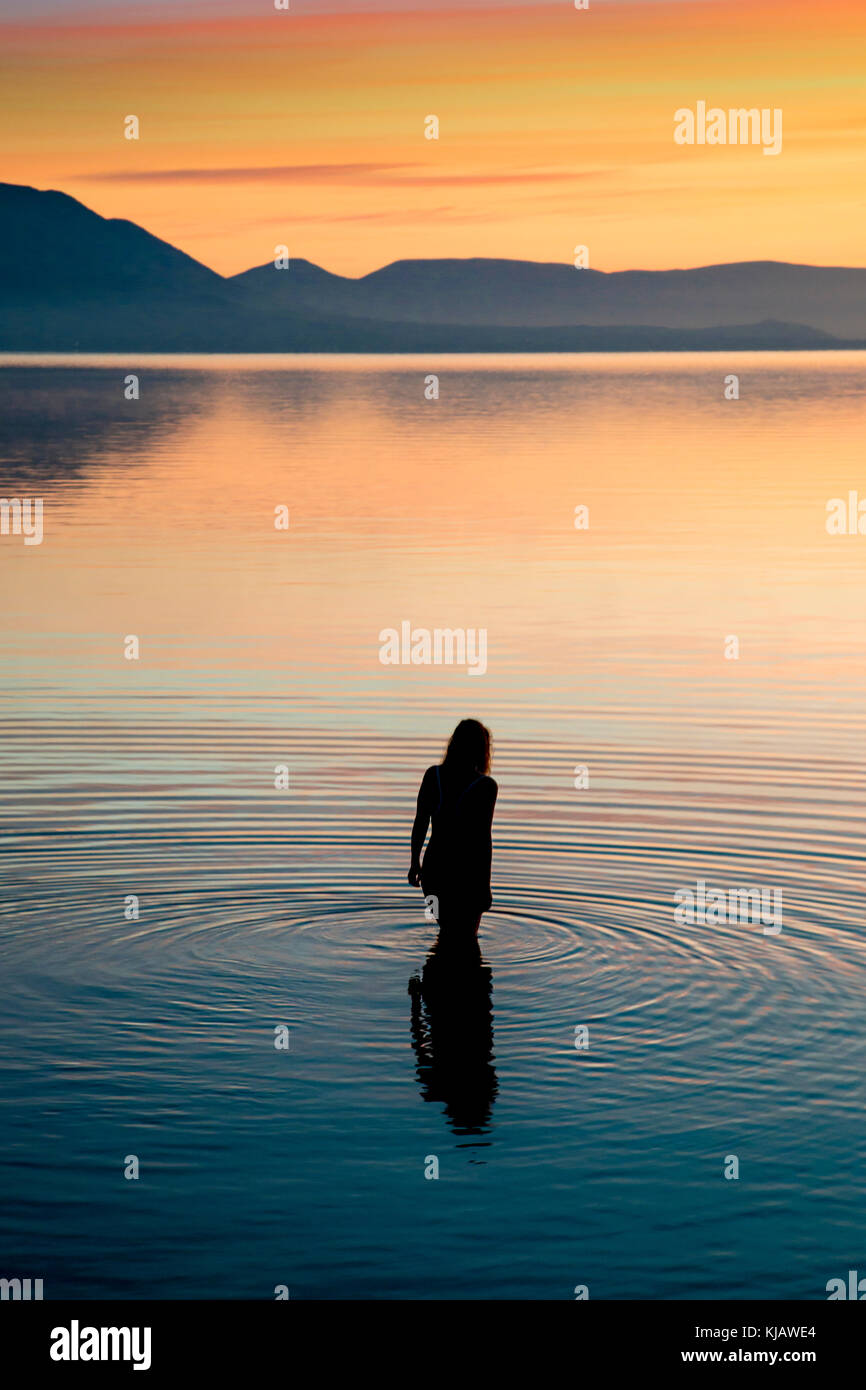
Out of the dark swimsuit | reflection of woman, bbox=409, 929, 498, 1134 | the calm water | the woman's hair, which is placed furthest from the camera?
the dark swimsuit

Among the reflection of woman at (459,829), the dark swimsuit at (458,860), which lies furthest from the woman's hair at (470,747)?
the dark swimsuit at (458,860)

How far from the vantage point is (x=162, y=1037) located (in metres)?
11.5

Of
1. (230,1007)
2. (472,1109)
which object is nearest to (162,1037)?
(230,1007)

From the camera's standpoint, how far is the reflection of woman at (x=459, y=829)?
40.4 ft

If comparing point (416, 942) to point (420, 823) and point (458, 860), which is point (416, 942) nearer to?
point (458, 860)

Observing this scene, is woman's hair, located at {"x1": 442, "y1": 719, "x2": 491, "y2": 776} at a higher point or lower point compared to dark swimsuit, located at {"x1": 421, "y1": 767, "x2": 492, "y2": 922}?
higher

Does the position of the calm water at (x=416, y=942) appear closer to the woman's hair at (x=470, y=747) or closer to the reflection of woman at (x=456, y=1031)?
the reflection of woman at (x=456, y=1031)

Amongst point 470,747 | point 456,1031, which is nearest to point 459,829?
point 470,747

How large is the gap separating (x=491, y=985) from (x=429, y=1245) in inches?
148

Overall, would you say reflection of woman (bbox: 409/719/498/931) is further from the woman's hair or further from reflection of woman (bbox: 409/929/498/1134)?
reflection of woman (bbox: 409/929/498/1134)

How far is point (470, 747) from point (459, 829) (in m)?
0.56

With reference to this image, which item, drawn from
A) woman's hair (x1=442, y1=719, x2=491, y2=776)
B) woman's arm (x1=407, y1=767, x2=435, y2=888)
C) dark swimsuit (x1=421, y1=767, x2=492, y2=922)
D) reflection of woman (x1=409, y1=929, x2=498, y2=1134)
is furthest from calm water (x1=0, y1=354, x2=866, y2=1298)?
woman's hair (x1=442, y1=719, x2=491, y2=776)

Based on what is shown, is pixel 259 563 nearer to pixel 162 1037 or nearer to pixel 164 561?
pixel 164 561

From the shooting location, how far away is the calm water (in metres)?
9.05
